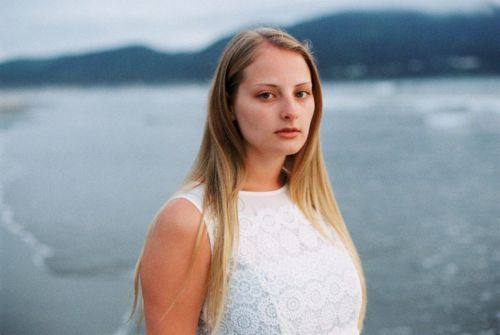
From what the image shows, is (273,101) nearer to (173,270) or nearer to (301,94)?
(301,94)

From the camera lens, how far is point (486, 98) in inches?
236

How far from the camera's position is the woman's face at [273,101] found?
1.23 meters

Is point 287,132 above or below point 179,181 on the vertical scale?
above

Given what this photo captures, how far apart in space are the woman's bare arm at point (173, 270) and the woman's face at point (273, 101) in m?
0.23

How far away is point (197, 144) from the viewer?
5.94m

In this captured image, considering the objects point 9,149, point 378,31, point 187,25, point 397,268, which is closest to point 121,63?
point 187,25

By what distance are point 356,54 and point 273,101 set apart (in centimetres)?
552

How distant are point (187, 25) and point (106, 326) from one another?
353 centimetres

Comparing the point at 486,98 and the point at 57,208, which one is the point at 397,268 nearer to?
the point at 57,208

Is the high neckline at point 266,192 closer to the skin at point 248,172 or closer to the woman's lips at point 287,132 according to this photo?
the skin at point 248,172

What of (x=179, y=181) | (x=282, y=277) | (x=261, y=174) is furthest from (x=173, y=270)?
(x=179, y=181)

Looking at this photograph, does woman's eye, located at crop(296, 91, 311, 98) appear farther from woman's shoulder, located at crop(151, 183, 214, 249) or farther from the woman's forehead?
woman's shoulder, located at crop(151, 183, 214, 249)

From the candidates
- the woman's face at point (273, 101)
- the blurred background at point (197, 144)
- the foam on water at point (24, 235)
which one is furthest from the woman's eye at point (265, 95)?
the foam on water at point (24, 235)

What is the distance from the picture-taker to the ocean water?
347 centimetres
